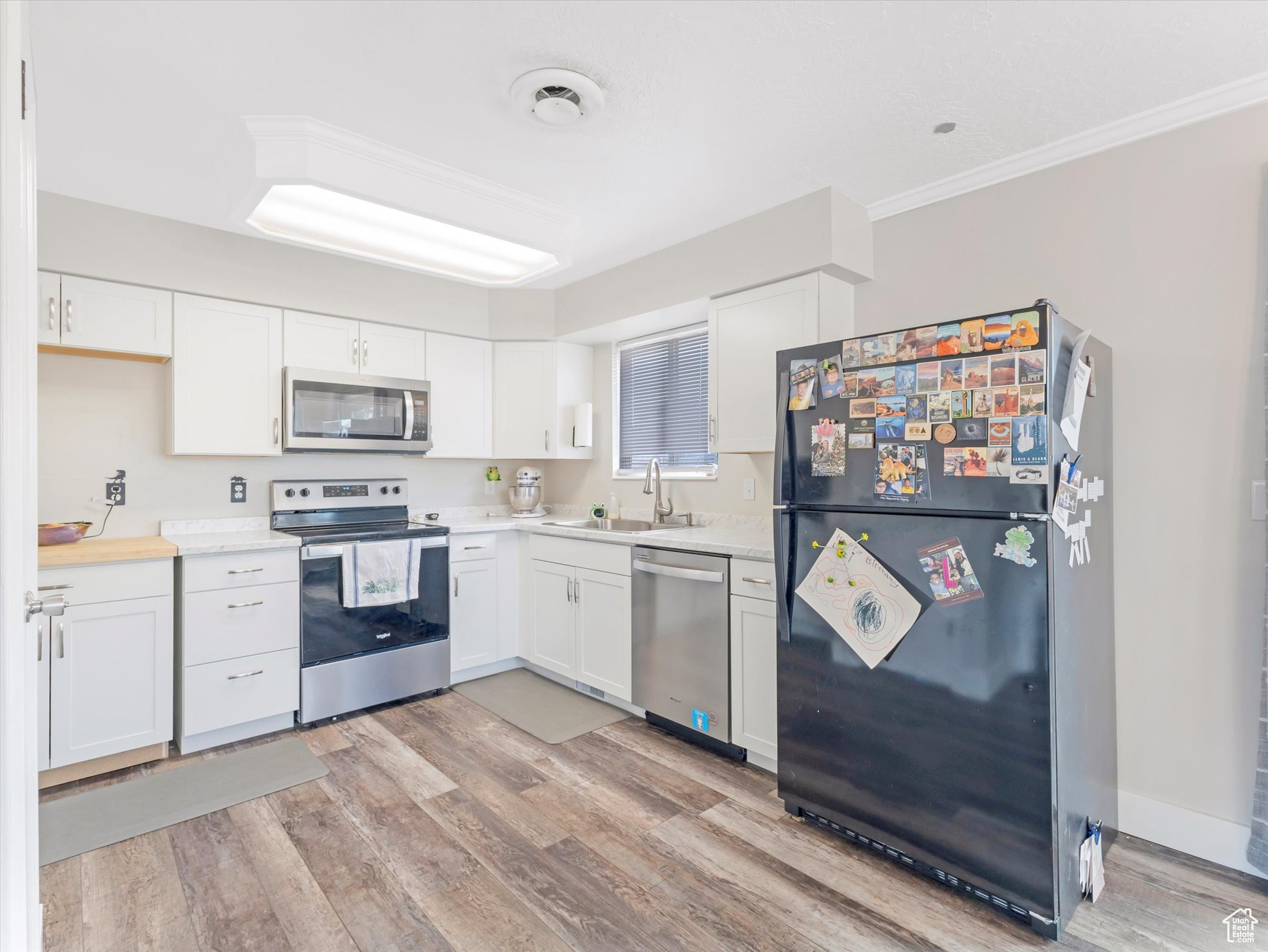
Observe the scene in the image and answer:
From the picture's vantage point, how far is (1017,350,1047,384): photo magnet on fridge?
1.73 meters

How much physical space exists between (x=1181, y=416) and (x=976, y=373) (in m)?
0.95

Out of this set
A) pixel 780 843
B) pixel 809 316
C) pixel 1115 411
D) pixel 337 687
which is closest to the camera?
pixel 780 843

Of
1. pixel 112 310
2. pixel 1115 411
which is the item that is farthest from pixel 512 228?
pixel 1115 411

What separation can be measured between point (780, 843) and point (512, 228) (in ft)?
8.89

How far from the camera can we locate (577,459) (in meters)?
4.54

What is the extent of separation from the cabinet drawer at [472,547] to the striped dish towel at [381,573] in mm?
237

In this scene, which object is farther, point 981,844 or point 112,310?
point 112,310

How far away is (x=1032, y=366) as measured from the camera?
5.72ft

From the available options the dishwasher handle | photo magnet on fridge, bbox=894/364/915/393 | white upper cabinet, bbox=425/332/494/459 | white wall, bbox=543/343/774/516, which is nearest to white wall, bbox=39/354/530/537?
white upper cabinet, bbox=425/332/494/459

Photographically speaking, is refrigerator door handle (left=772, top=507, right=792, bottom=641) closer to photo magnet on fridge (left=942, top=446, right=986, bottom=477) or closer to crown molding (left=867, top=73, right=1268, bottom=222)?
photo magnet on fridge (left=942, top=446, right=986, bottom=477)

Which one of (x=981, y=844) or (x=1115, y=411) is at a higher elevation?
(x=1115, y=411)

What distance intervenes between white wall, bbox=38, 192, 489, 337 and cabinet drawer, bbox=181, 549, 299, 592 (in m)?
1.31

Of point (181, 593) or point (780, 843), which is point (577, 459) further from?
point (780, 843)

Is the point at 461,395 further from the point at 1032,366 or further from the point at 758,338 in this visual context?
the point at 1032,366
